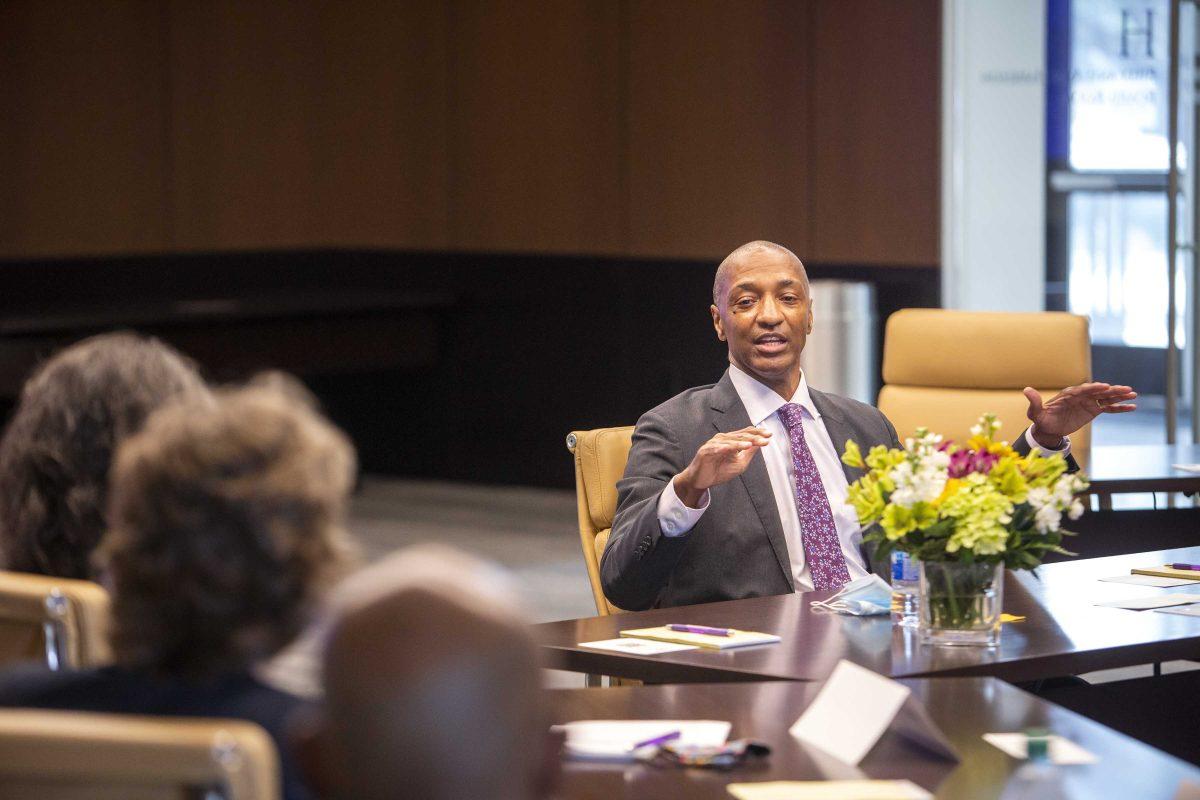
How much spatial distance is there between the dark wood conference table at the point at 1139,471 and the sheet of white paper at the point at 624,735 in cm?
219

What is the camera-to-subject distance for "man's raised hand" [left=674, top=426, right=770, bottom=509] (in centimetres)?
286

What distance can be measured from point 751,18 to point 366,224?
278 centimetres

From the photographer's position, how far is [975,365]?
4.93 m

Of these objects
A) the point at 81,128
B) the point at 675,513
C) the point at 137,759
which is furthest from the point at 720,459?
the point at 81,128

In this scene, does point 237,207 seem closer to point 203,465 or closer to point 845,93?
point 845,93

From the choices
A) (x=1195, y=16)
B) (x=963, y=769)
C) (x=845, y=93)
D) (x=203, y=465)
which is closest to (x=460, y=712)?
(x=203, y=465)

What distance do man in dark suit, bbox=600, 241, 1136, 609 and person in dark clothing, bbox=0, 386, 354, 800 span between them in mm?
1649

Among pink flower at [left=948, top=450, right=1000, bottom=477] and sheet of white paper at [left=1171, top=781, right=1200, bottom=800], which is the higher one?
pink flower at [left=948, top=450, right=1000, bottom=477]

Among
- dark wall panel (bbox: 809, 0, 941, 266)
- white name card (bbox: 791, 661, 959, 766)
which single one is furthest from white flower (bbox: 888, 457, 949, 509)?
dark wall panel (bbox: 809, 0, 941, 266)

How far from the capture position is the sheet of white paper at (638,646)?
2537 mm

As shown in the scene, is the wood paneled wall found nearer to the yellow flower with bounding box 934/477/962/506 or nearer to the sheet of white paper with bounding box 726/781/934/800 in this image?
the yellow flower with bounding box 934/477/962/506

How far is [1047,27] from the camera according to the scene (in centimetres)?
711

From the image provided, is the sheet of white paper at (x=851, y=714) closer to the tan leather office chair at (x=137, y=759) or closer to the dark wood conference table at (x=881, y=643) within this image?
the dark wood conference table at (x=881, y=643)

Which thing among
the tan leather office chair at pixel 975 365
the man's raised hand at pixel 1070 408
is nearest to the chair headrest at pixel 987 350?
the tan leather office chair at pixel 975 365
